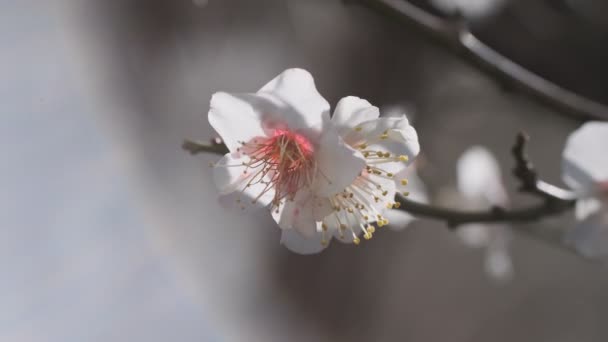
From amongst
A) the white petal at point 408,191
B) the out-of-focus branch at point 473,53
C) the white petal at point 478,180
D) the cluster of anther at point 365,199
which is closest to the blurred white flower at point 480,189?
the white petal at point 478,180

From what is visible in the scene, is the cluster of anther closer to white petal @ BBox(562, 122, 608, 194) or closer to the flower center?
the flower center

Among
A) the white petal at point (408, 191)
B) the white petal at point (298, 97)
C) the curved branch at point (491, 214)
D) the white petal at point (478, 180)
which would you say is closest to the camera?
the white petal at point (298, 97)

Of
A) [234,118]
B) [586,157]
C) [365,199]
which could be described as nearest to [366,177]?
[365,199]

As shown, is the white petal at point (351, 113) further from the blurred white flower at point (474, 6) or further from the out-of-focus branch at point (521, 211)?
the blurred white flower at point (474, 6)

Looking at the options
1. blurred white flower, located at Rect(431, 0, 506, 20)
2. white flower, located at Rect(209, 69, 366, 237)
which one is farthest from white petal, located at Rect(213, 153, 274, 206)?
blurred white flower, located at Rect(431, 0, 506, 20)

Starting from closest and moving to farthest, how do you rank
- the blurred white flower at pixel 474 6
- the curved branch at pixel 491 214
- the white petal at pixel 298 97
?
the white petal at pixel 298 97
the curved branch at pixel 491 214
the blurred white flower at pixel 474 6

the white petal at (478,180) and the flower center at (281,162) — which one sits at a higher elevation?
the flower center at (281,162)

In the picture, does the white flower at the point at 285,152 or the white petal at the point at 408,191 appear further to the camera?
the white petal at the point at 408,191

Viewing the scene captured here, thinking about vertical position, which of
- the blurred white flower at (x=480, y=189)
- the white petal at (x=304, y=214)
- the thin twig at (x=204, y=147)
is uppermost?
the thin twig at (x=204, y=147)

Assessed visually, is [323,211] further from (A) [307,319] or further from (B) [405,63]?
(A) [307,319]
